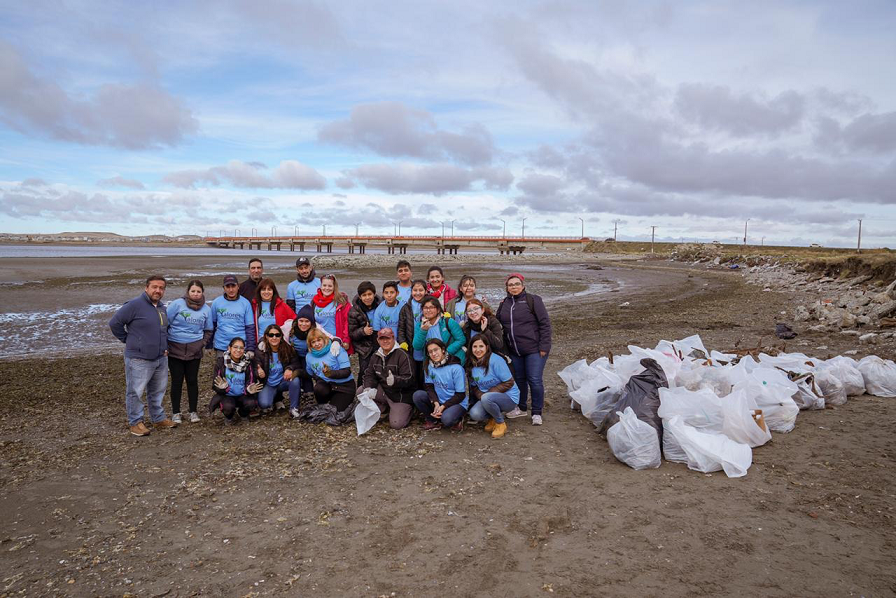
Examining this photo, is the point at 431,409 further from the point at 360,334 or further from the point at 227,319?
the point at 227,319

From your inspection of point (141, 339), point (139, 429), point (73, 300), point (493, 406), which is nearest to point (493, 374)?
point (493, 406)

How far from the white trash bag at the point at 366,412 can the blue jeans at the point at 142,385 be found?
2.20 m

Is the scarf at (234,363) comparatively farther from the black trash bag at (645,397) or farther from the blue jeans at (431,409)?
the black trash bag at (645,397)

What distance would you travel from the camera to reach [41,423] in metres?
6.23

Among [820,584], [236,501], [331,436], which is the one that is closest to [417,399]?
[331,436]

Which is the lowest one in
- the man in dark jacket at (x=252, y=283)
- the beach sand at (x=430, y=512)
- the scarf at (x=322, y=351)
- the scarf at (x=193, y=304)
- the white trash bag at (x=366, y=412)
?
the beach sand at (x=430, y=512)

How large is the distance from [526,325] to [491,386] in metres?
0.80

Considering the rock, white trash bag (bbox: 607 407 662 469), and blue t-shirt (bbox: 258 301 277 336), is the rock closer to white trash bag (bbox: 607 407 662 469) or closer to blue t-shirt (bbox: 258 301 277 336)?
white trash bag (bbox: 607 407 662 469)

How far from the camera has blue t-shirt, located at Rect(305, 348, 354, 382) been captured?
620 cm

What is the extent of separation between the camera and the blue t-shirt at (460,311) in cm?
602

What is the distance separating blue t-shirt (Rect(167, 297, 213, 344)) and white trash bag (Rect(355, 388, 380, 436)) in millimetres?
2070

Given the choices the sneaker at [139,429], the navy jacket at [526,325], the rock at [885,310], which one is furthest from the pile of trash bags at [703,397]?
the sneaker at [139,429]

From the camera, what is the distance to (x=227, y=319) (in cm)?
617

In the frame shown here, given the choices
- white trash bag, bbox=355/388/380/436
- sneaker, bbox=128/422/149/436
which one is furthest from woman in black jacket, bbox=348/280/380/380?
sneaker, bbox=128/422/149/436
